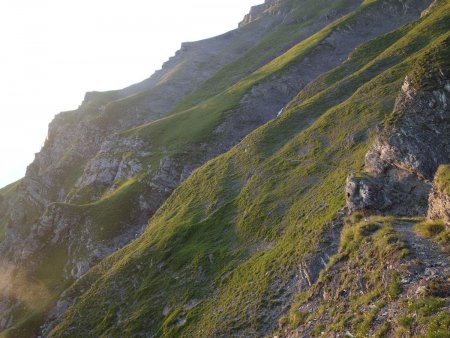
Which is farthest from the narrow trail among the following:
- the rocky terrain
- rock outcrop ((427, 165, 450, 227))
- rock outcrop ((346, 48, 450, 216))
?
rock outcrop ((346, 48, 450, 216))

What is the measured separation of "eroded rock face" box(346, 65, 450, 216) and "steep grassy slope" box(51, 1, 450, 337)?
427 centimetres

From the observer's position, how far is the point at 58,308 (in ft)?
195

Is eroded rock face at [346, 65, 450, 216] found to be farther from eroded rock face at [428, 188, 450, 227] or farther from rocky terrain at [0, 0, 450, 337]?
eroded rock face at [428, 188, 450, 227]

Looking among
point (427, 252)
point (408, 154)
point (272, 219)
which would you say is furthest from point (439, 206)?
point (272, 219)

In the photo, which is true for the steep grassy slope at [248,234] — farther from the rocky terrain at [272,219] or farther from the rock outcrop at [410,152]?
the rock outcrop at [410,152]

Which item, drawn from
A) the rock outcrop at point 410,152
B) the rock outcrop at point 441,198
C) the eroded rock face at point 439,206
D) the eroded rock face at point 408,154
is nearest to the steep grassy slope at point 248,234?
the rock outcrop at point 410,152

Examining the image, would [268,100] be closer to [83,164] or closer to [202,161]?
[202,161]

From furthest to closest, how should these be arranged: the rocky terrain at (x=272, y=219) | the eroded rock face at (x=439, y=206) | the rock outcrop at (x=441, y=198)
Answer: the rocky terrain at (x=272, y=219) → the rock outcrop at (x=441, y=198) → the eroded rock face at (x=439, y=206)

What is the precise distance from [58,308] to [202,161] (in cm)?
4467

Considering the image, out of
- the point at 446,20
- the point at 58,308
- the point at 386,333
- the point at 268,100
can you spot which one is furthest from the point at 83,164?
the point at 386,333

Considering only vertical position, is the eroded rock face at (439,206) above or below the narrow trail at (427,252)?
above

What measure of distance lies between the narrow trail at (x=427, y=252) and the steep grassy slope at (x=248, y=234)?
74.2 inches

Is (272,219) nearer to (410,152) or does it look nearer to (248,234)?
(248,234)

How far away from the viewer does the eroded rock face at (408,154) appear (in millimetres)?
35547
